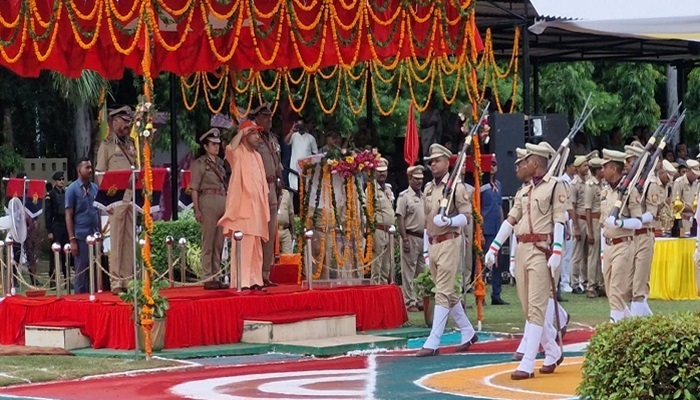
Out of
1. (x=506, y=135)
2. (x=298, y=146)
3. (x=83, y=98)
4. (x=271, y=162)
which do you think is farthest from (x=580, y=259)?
(x=83, y=98)

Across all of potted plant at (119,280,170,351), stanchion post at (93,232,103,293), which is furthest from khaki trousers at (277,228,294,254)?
potted plant at (119,280,170,351)

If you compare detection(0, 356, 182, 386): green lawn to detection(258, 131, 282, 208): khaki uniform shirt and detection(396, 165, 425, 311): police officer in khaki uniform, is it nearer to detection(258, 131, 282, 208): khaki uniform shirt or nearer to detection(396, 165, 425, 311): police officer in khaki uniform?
detection(258, 131, 282, 208): khaki uniform shirt

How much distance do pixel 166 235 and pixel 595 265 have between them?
6646 millimetres

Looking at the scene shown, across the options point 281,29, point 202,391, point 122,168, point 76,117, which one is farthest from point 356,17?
point 76,117

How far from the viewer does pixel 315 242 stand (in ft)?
64.8

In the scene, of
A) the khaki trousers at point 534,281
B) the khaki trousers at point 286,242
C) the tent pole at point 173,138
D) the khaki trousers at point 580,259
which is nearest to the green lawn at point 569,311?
the khaki trousers at point 580,259

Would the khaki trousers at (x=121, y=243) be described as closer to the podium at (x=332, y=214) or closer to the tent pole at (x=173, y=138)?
the podium at (x=332, y=214)

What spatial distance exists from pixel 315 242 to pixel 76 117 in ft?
44.7

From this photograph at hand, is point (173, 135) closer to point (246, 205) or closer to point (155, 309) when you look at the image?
point (246, 205)

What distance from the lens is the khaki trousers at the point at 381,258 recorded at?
67.7 feet

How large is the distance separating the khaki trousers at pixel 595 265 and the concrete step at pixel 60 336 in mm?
9501

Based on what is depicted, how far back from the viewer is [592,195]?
76.2 feet

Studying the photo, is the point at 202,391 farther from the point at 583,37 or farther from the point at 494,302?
the point at 583,37

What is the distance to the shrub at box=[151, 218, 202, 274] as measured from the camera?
23344mm
